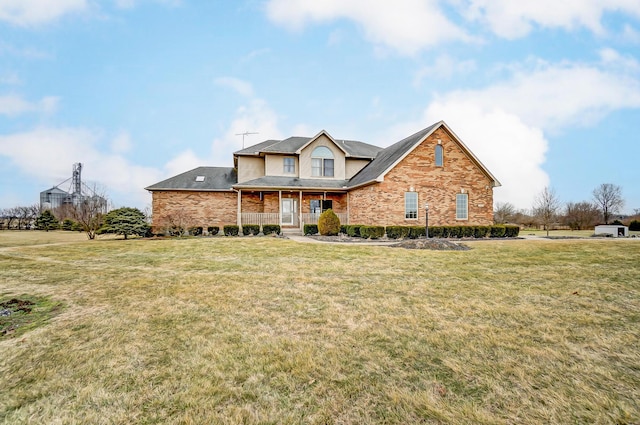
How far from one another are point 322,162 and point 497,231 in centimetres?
1293

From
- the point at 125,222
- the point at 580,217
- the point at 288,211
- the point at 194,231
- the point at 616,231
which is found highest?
the point at 288,211

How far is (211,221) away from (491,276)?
67.4 ft

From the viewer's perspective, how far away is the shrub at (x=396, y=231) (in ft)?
54.6

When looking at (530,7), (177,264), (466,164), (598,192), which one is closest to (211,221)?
(177,264)

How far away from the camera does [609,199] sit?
4228 cm

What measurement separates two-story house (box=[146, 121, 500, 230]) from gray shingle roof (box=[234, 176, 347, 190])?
7 centimetres

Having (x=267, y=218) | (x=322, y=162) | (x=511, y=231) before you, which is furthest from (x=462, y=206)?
(x=267, y=218)

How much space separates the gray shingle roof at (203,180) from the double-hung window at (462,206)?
55.4 feet

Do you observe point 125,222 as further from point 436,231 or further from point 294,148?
point 436,231

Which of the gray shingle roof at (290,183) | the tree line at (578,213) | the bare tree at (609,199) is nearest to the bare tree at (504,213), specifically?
the tree line at (578,213)

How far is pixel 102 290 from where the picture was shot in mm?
5926

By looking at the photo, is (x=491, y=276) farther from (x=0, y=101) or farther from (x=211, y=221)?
(x=0, y=101)

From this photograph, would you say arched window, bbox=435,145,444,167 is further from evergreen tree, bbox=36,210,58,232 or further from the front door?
evergreen tree, bbox=36,210,58,232

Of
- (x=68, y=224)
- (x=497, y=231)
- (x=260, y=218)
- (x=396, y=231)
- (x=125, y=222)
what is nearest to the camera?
(x=396, y=231)
